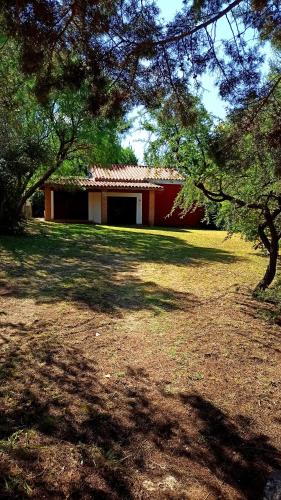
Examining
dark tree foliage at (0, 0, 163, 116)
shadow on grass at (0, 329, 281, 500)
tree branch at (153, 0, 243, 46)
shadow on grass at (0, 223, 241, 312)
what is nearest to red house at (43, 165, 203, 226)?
shadow on grass at (0, 223, 241, 312)

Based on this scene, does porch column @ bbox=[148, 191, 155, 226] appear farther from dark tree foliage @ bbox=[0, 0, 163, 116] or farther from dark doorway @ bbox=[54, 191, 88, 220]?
dark tree foliage @ bbox=[0, 0, 163, 116]

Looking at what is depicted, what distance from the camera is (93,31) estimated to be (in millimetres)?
4426

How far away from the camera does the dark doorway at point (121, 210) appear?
27.0m

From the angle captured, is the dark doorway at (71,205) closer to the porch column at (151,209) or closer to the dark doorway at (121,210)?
the dark doorway at (121,210)

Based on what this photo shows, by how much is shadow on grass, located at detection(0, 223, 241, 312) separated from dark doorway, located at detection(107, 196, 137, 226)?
33.3ft

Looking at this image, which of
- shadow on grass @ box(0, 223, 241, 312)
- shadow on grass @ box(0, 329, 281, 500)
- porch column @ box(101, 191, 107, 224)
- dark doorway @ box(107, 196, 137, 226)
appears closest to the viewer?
shadow on grass @ box(0, 329, 281, 500)

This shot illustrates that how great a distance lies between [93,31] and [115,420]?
12.8 ft

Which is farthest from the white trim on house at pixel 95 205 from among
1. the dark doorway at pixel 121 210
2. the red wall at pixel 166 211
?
the red wall at pixel 166 211

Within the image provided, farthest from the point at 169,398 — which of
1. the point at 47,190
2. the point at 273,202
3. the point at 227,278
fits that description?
the point at 47,190

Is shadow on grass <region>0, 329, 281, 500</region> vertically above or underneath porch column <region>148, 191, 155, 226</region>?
underneath

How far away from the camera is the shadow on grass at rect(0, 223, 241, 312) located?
7422 millimetres

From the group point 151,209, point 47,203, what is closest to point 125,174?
point 151,209

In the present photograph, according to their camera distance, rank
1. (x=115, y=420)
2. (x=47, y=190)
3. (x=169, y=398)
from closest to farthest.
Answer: (x=115, y=420)
(x=169, y=398)
(x=47, y=190)

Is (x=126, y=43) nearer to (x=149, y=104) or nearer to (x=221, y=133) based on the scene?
(x=149, y=104)
